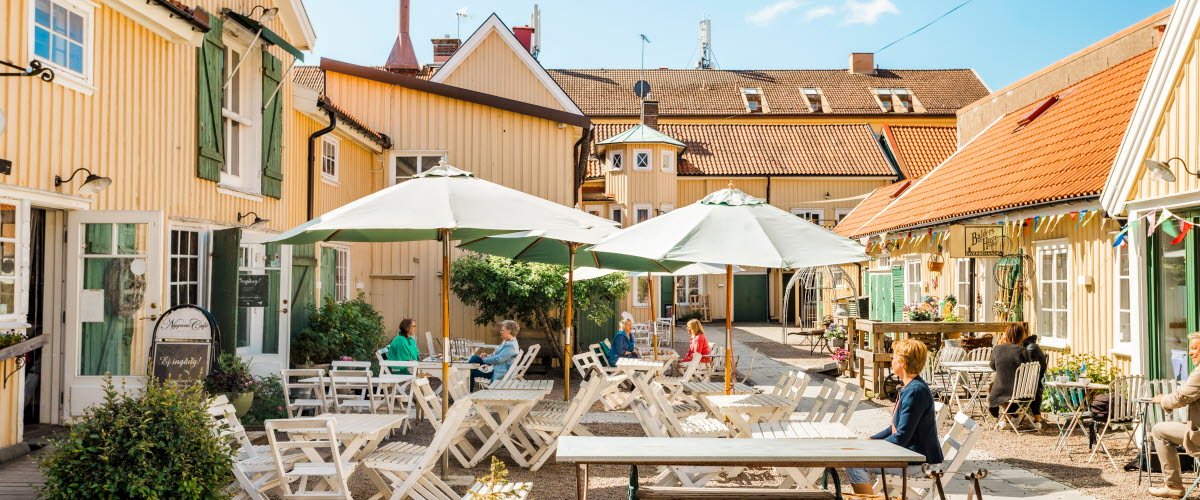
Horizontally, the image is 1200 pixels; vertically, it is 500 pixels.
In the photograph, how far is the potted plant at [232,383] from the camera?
916 cm

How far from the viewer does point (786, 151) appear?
34.4 meters

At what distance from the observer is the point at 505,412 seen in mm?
8141

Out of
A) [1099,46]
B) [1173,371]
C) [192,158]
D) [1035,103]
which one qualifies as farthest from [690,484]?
[1035,103]

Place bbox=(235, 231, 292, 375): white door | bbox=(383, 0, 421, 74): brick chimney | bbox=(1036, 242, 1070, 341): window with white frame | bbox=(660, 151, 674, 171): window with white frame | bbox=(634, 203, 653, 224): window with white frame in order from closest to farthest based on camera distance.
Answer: bbox=(235, 231, 292, 375): white door, bbox=(1036, 242, 1070, 341): window with white frame, bbox=(383, 0, 421, 74): brick chimney, bbox=(634, 203, 653, 224): window with white frame, bbox=(660, 151, 674, 171): window with white frame

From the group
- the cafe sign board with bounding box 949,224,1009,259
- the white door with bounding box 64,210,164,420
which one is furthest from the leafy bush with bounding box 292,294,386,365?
the cafe sign board with bounding box 949,224,1009,259

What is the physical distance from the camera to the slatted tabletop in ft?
21.9

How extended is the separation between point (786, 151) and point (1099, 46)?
64.7 feet

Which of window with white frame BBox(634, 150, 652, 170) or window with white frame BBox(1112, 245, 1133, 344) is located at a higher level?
window with white frame BBox(634, 150, 652, 170)

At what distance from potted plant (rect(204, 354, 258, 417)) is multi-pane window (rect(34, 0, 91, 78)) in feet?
9.67

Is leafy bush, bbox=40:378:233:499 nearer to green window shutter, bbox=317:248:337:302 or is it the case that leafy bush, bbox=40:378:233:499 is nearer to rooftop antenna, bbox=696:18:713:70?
green window shutter, bbox=317:248:337:302

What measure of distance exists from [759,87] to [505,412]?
36.0 metres

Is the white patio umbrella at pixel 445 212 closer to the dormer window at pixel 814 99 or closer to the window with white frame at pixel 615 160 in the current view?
the window with white frame at pixel 615 160

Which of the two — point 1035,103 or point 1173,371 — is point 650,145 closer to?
point 1035,103

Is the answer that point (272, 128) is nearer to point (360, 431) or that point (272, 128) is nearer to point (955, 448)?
point (360, 431)
